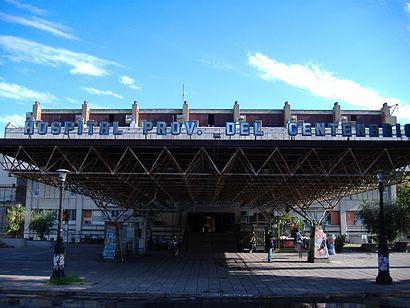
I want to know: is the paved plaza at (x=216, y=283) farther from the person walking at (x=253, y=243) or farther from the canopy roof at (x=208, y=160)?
the person walking at (x=253, y=243)

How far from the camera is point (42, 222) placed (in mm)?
58125

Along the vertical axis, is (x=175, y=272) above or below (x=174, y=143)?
below

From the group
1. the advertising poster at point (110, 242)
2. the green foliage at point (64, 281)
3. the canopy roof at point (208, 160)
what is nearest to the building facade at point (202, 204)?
the advertising poster at point (110, 242)

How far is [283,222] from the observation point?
51.9 meters

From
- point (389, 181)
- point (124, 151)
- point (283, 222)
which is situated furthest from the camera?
point (283, 222)

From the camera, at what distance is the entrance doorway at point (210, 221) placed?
207ft

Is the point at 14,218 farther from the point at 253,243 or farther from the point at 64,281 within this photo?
the point at 64,281

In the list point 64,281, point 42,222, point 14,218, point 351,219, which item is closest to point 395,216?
point 351,219

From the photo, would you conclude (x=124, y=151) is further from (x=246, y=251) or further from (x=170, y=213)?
(x=170, y=213)

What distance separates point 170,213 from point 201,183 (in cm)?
2420

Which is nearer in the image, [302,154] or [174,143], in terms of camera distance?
[174,143]

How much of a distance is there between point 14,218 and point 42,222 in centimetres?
497

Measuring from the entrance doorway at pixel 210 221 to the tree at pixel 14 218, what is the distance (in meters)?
22.8

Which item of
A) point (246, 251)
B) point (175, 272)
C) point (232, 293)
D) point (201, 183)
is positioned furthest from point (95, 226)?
point (232, 293)
